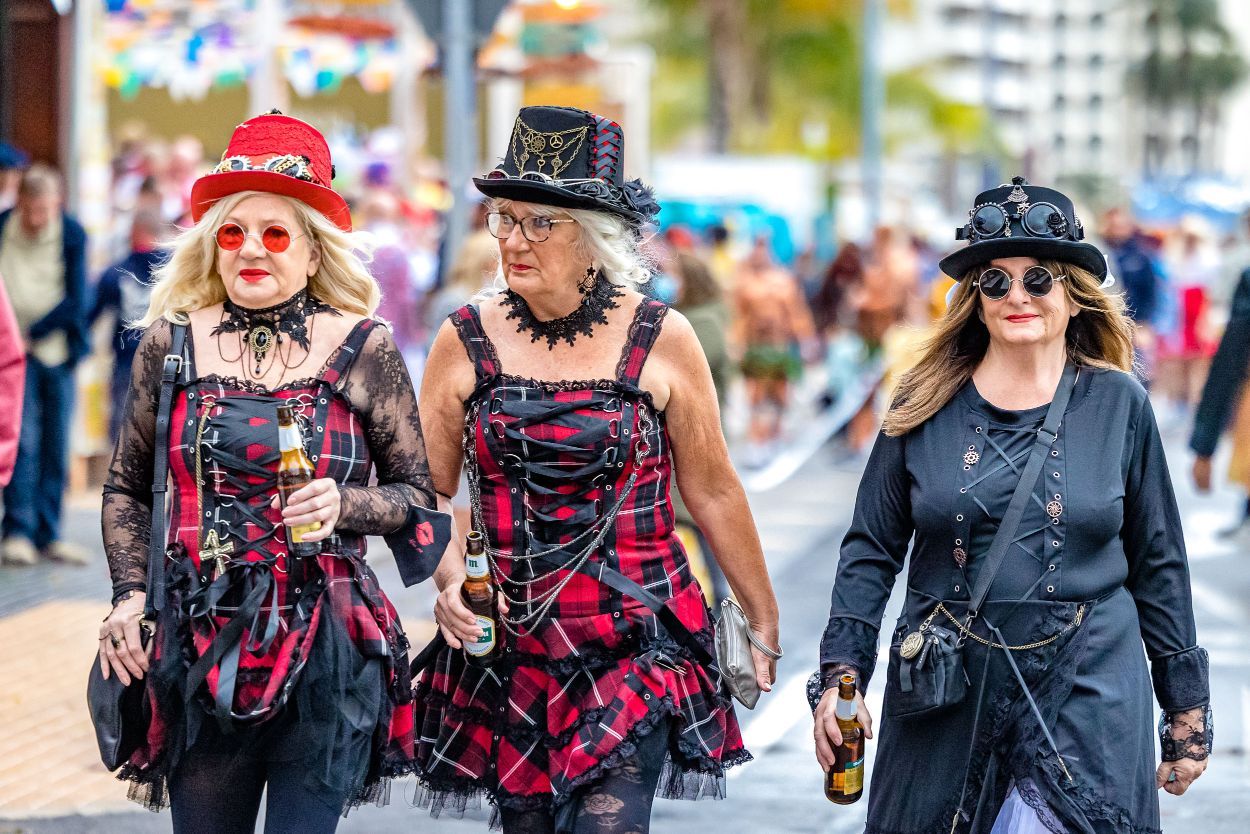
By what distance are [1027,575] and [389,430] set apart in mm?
1358

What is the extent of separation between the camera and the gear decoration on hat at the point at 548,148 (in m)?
4.21

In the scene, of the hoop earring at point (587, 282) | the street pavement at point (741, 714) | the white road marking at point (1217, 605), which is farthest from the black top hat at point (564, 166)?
the white road marking at point (1217, 605)

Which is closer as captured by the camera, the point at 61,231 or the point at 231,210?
the point at 231,210

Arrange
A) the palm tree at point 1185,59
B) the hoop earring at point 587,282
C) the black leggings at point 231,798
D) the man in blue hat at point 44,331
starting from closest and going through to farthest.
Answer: the black leggings at point 231,798 < the hoop earring at point 587,282 < the man in blue hat at point 44,331 < the palm tree at point 1185,59

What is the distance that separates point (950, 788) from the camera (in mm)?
3896

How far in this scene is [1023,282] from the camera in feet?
13.2

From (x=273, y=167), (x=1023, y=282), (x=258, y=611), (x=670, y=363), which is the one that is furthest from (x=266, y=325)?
(x=1023, y=282)

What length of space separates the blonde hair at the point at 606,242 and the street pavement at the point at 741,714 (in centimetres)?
203

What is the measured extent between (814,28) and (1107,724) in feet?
147

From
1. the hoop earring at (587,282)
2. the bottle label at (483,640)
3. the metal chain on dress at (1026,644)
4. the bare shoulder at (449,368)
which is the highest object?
the hoop earring at (587,282)

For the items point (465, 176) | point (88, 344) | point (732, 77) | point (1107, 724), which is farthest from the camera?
point (732, 77)

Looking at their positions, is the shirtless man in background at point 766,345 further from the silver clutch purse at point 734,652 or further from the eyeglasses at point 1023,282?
the eyeglasses at point 1023,282

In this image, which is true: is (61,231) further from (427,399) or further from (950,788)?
(950,788)

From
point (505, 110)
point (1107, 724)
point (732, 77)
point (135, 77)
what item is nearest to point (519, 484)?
point (1107, 724)
